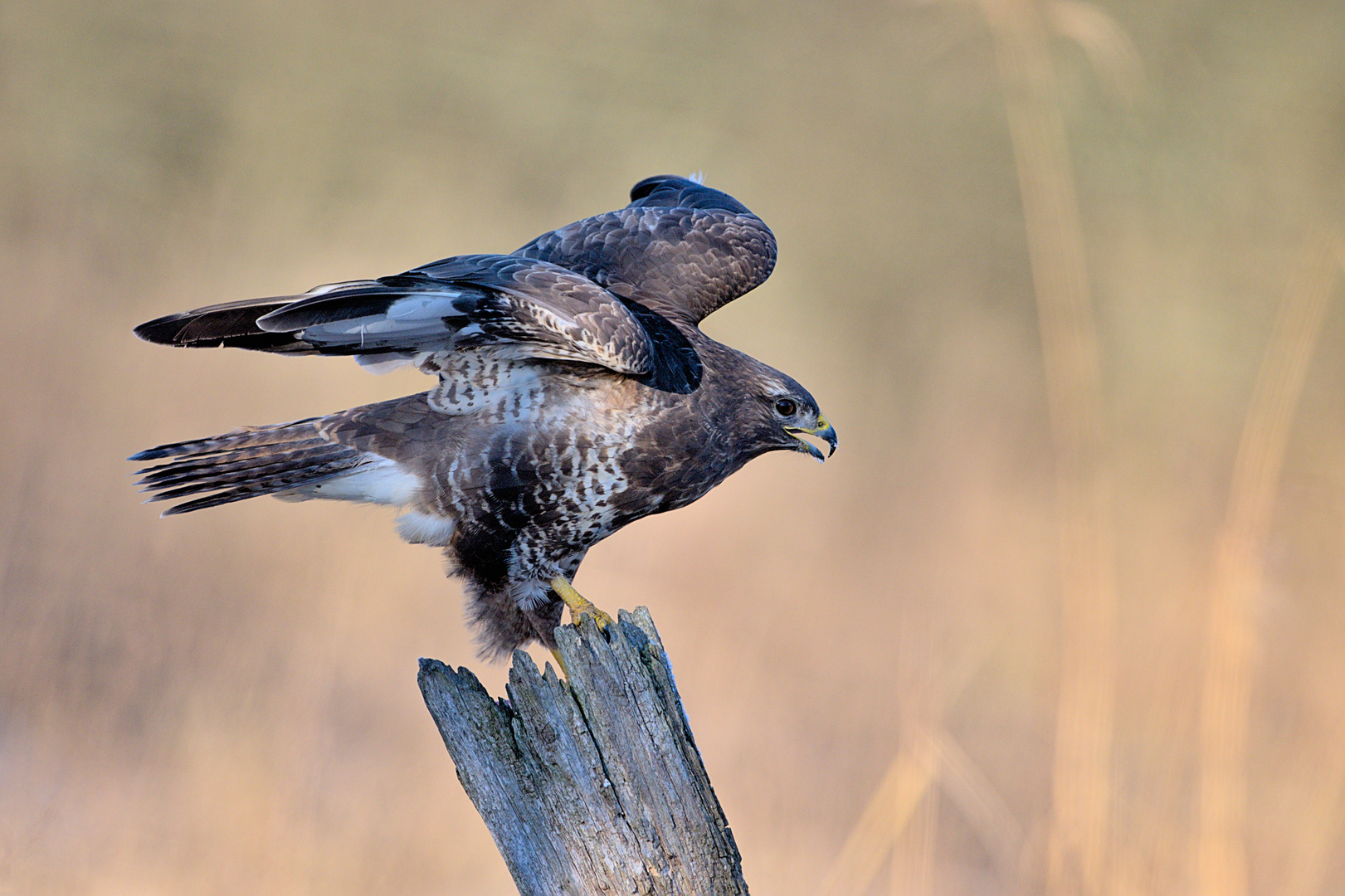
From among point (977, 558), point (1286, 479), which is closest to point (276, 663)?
point (977, 558)

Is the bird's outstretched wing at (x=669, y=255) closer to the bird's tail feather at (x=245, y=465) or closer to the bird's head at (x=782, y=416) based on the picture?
the bird's head at (x=782, y=416)

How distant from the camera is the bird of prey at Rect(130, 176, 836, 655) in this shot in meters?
3.20

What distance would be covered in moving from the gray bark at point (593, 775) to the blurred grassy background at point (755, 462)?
1188 mm

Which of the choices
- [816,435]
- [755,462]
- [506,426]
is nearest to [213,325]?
[506,426]

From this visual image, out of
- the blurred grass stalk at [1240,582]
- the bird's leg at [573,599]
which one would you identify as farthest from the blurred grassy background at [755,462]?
the bird's leg at [573,599]

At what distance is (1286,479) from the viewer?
530 cm

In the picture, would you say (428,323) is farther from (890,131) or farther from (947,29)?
(890,131)

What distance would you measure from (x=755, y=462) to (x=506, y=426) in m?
4.17

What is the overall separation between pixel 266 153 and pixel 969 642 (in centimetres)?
608

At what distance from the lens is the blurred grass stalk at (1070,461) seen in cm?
317

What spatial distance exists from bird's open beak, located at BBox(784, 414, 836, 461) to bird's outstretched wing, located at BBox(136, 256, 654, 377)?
3.05 ft

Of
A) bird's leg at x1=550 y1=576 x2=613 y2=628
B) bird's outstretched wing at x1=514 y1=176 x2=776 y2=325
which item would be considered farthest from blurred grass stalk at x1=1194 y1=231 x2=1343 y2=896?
bird's outstretched wing at x1=514 y1=176 x2=776 y2=325

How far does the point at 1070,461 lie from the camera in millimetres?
3320

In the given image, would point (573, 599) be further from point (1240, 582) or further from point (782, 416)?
point (1240, 582)
